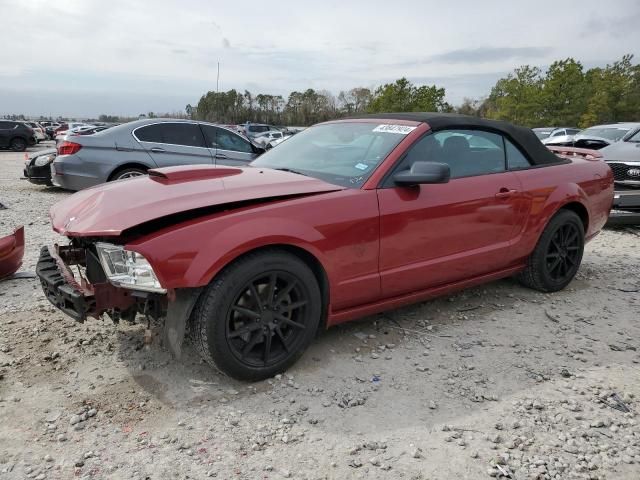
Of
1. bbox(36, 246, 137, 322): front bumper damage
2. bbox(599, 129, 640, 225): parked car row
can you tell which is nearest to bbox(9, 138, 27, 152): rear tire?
bbox(599, 129, 640, 225): parked car row

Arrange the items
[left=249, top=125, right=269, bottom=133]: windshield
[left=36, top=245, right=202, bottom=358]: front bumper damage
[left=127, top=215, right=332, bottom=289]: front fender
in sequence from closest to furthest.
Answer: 1. [left=127, top=215, right=332, bottom=289]: front fender
2. [left=36, top=245, right=202, bottom=358]: front bumper damage
3. [left=249, top=125, right=269, bottom=133]: windshield

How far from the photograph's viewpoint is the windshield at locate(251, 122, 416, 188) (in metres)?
3.35

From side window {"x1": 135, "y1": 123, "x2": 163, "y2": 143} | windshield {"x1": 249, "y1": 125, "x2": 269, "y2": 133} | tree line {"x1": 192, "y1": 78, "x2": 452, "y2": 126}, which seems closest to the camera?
side window {"x1": 135, "y1": 123, "x2": 163, "y2": 143}

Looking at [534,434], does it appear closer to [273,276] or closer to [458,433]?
[458,433]

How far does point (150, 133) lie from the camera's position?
844cm

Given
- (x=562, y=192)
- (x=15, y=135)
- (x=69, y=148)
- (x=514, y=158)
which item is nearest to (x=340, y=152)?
(x=514, y=158)

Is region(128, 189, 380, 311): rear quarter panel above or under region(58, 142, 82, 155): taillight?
under

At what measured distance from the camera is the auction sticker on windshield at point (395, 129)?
3.55 m

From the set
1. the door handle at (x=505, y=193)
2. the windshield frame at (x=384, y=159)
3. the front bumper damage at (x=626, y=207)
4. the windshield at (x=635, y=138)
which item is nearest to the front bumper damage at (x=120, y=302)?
the windshield frame at (x=384, y=159)

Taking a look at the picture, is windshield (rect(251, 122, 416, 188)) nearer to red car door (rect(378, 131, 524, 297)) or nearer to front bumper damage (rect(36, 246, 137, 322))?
red car door (rect(378, 131, 524, 297))

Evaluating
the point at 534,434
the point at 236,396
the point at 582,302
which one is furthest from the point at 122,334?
the point at 582,302

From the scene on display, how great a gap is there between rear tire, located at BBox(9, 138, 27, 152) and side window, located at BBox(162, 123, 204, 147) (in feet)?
71.7

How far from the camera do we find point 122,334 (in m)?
3.45

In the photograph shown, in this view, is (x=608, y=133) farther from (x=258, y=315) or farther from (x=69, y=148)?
(x=258, y=315)
